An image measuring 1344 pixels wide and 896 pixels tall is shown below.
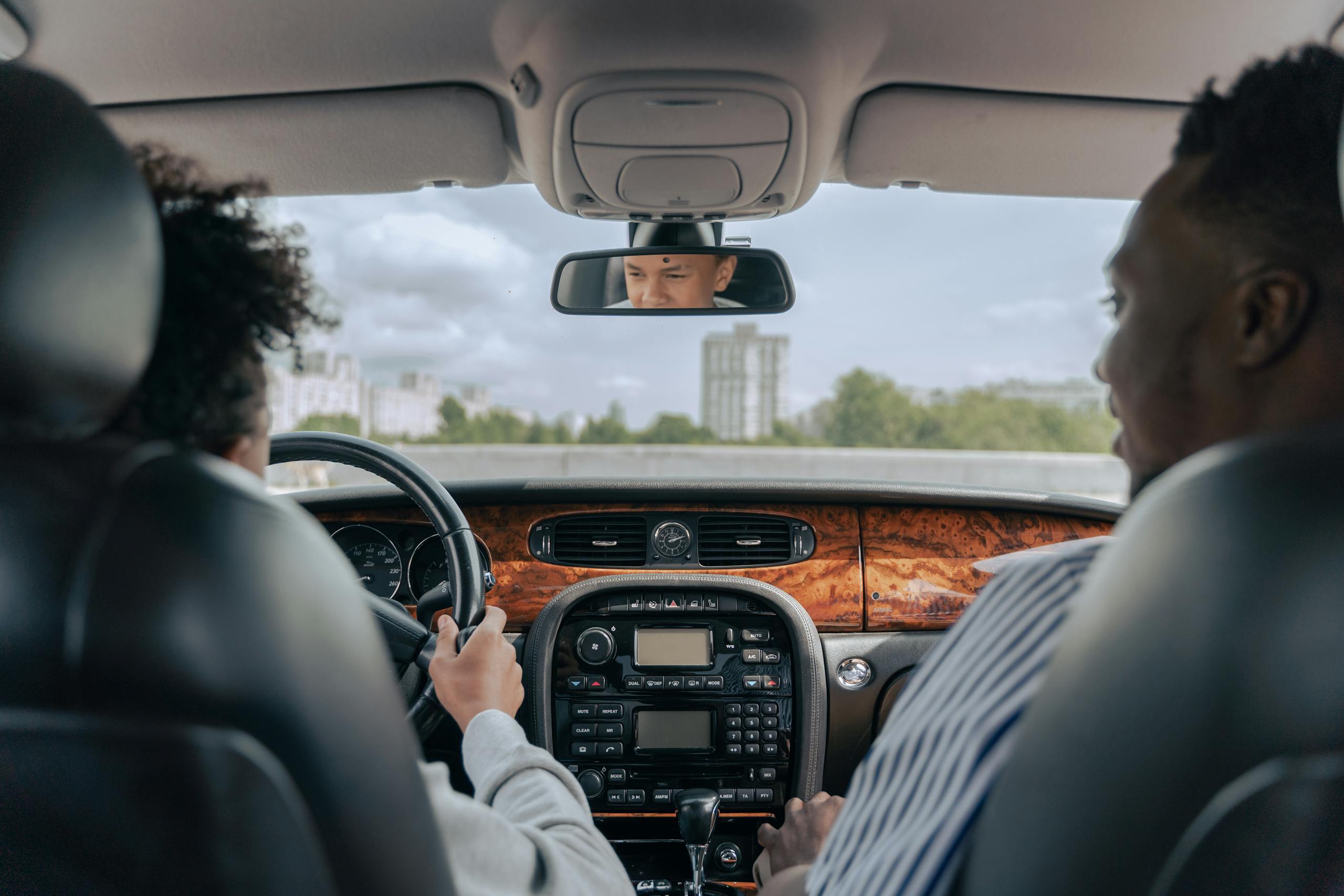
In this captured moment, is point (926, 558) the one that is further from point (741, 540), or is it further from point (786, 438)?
point (786, 438)

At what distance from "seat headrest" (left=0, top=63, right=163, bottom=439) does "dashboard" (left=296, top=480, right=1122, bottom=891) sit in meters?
2.23

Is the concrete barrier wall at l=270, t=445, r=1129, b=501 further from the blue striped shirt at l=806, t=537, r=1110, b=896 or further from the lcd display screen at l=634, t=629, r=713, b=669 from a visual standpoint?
the blue striped shirt at l=806, t=537, r=1110, b=896

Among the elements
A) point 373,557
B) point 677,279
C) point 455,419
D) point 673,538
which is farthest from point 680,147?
point 455,419

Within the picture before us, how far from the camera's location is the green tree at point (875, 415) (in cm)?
2419

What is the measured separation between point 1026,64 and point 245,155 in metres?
2.42

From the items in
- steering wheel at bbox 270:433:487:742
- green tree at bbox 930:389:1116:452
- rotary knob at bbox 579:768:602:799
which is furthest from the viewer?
green tree at bbox 930:389:1116:452

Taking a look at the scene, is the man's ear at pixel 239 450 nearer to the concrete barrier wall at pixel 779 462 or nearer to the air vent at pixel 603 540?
the air vent at pixel 603 540

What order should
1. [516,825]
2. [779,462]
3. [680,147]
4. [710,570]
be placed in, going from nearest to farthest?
[516,825], [680,147], [710,570], [779,462]

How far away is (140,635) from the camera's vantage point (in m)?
0.77

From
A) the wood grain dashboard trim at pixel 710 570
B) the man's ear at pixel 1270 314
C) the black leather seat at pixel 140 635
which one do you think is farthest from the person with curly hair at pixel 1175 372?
the wood grain dashboard trim at pixel 710 570

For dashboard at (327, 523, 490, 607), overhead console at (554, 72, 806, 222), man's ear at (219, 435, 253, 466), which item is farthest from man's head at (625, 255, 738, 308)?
man's ear at (219, 435, 253, 466)

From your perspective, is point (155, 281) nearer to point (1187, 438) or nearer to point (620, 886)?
point (620, 886)

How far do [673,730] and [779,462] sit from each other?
1392 cm

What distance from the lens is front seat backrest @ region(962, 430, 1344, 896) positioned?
80 cm
